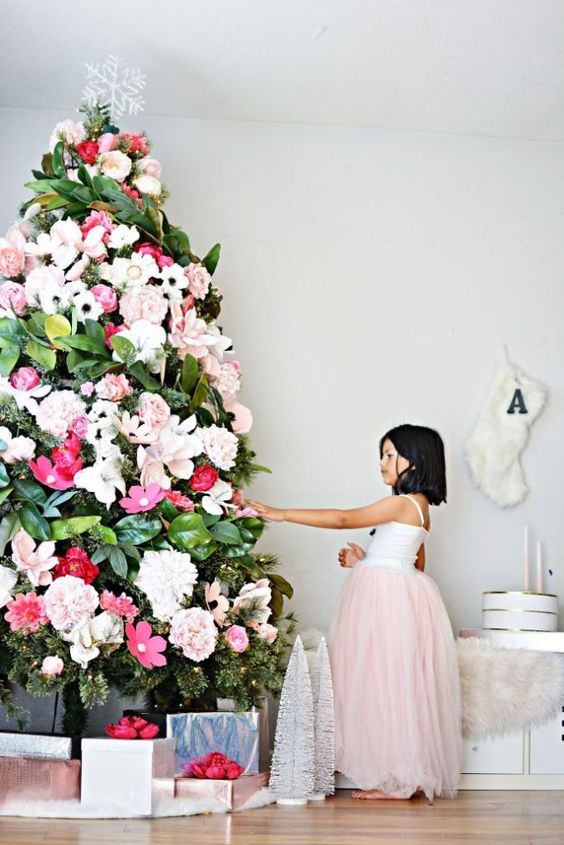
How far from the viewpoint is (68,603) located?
273cm

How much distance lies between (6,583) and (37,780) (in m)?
0.50

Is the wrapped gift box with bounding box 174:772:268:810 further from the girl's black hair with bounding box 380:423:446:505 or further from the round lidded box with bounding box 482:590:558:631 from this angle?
the round lidded box with bounding box 482:590:558:631

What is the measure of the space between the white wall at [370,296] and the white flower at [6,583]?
1236 millimetres

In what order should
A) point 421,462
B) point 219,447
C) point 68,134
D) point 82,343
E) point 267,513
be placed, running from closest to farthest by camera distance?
point 82,343 < point 219,447 < point 267,513 < point 68,134 < point 421,462

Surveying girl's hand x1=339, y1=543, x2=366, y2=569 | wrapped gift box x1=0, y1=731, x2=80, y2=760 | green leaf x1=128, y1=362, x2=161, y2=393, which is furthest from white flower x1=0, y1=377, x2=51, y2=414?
girl's hand x1=339, y1=543, x2=366, y2=569

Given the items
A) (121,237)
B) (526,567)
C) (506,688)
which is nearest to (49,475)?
(121,237)

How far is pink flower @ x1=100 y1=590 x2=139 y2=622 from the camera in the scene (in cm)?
278

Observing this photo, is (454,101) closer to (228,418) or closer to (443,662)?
(228,418)

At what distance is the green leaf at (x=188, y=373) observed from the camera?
303cm

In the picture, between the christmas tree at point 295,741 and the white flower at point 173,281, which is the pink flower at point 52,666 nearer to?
the christmas tree at point 295,741

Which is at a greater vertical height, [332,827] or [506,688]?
[506,688]

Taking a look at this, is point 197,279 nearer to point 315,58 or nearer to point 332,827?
point 315,58

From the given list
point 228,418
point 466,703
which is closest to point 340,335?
point 228,418

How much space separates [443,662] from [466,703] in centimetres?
19
